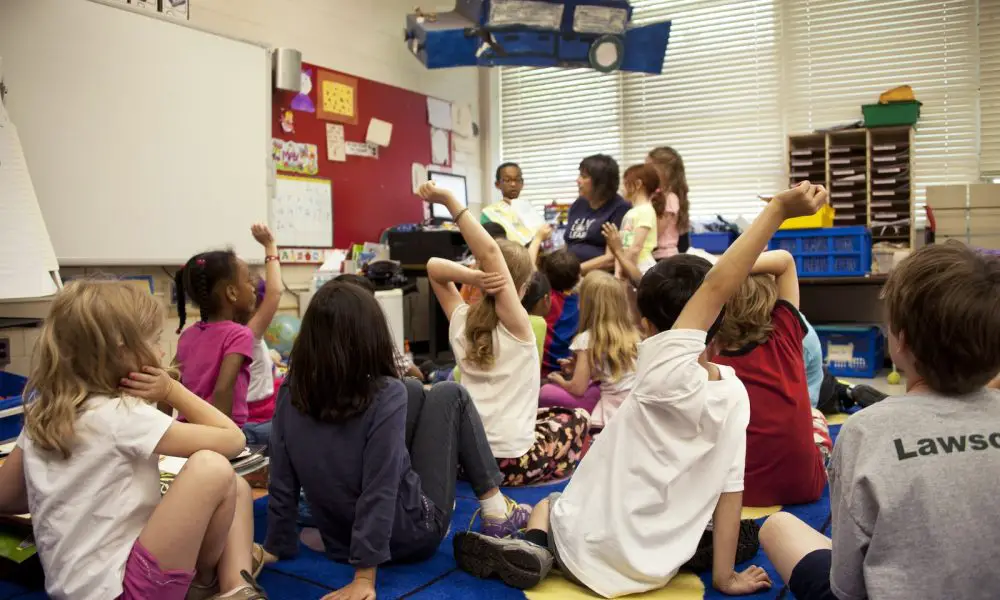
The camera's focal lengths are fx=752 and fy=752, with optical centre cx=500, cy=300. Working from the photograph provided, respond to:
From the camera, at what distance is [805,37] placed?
5211 millimetres

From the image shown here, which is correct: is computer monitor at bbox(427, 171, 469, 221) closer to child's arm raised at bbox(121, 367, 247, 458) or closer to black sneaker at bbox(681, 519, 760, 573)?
black sneaker at bbox(681, 519, 760, 573)

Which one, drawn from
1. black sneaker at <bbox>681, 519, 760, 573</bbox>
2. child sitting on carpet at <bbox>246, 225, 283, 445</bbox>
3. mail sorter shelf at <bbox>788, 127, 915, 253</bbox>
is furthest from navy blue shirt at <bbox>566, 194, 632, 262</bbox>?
black sneaker at <bbox>681, 519, 760, 573</bbox>

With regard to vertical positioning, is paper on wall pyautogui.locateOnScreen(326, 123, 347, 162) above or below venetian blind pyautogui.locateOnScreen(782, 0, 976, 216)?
below

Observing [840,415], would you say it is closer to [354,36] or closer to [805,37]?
[805,37]

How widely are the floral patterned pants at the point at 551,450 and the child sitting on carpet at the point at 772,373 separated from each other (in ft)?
1.96

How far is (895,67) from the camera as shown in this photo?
16.3 ft

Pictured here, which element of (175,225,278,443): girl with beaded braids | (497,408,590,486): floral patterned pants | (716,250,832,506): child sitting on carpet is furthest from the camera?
(497,408,590,486): floral patterned pants

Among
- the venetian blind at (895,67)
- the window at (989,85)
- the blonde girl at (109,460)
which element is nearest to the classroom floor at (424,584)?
the blonde girl at (109,460)

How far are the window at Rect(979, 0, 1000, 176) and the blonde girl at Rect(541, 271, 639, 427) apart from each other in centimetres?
342

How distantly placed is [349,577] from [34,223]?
7.10 feet

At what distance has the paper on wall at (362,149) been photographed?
5.16 m

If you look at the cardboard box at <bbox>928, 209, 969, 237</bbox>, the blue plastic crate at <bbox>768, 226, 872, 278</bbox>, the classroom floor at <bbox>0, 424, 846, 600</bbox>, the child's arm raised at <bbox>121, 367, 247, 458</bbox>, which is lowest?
the classroom floor at <bbox>0, 424, 846, 600</bbox>

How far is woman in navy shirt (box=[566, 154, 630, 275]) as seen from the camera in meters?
3.90

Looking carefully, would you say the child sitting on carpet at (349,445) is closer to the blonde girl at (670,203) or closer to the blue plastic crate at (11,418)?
the blue plastic crate at (11,418)
